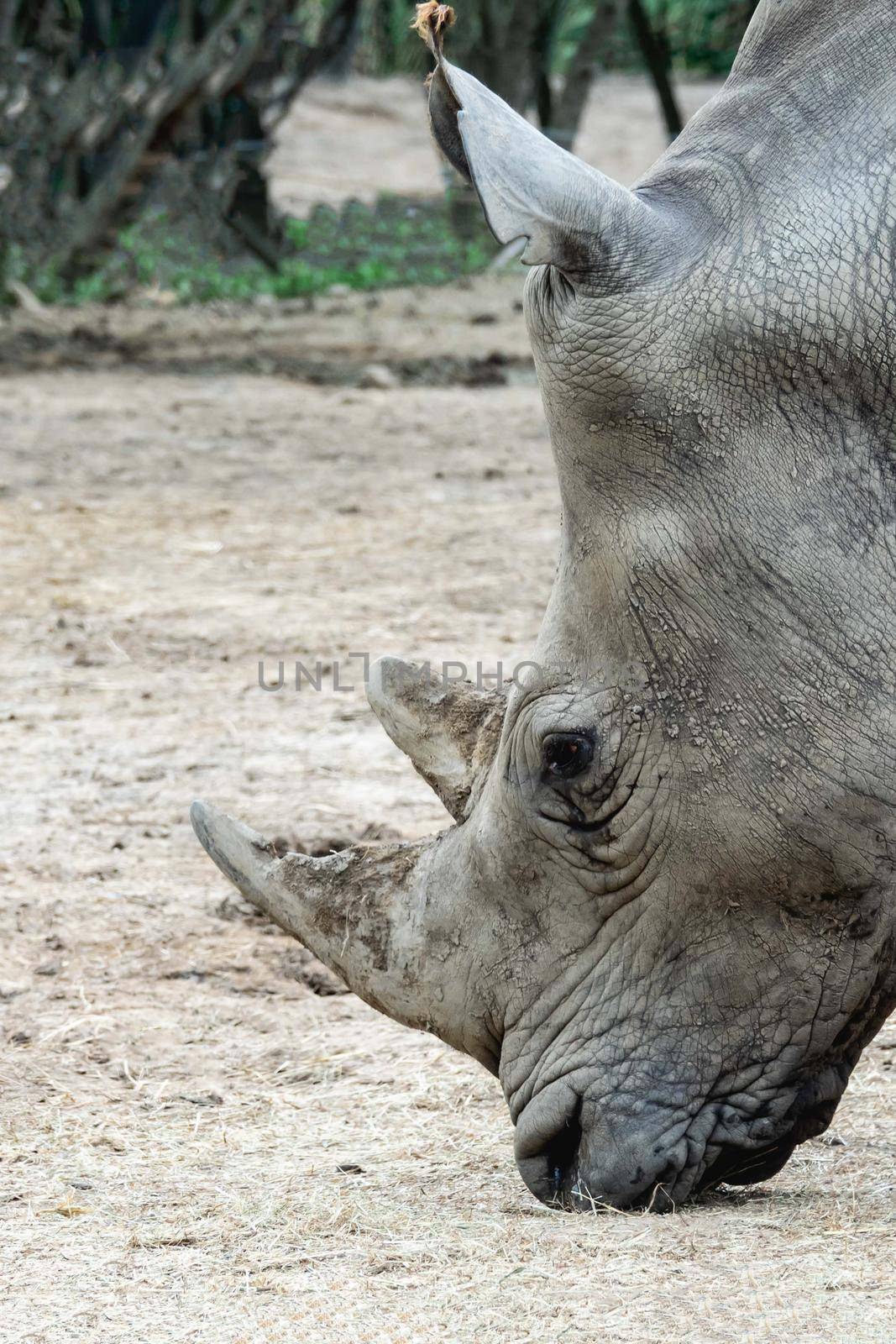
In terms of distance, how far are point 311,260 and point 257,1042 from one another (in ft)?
44.0

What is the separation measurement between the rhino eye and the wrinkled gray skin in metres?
0.01

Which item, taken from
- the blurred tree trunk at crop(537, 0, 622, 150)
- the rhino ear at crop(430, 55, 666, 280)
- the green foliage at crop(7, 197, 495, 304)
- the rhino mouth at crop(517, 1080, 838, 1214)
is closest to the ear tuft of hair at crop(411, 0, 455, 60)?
the rhino ear at crop(430, 55, 666, 280)

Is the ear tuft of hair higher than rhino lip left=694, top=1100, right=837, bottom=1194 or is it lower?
higher

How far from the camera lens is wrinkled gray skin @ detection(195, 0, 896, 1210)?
9.07 feet

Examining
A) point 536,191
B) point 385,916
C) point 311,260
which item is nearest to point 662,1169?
point 385,916

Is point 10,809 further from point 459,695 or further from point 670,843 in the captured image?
point 670,843

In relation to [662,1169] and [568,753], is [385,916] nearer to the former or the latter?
[568,753]

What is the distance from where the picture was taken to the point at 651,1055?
2.89m

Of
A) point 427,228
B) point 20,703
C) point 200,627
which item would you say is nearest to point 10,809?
point 20,703

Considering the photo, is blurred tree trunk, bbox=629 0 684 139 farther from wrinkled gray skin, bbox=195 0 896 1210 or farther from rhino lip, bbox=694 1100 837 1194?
rhino lip, bbox=694 1100 837 1194

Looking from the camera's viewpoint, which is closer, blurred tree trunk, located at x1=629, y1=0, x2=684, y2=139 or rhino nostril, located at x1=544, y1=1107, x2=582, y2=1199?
rhino nostril, located at x1=544, y1=1107, x2=582, y2=1199

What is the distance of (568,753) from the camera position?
2.95 meters

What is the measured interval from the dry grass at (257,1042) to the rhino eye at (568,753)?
68 cm

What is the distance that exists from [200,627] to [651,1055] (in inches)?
172
